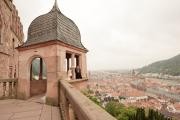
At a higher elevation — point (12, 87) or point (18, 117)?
point (12, 87)

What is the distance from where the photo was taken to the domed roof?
671 cm

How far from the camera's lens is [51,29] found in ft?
22.7

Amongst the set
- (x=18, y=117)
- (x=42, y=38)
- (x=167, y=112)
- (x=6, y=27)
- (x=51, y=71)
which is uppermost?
(x=6, y=27)

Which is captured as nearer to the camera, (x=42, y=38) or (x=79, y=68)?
(x=42, y=38)

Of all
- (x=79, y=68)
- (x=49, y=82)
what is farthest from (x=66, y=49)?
(x=79, y=68)

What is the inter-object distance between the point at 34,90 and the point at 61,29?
3550 millimetres

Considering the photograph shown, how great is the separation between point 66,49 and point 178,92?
469 feet

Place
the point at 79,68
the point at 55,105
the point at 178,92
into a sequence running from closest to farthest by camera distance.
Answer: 1. the point at 55,105
2. the point at 79,68
3. the point at 178,92

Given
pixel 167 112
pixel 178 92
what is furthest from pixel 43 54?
pixel 178 92

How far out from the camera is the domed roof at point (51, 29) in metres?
6.71

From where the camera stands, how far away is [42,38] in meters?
6.92

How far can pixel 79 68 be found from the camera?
848cm

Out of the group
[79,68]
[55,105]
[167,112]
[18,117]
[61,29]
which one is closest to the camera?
[18,117]

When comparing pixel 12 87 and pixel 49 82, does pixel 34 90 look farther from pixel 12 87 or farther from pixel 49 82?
pixel 49 82
